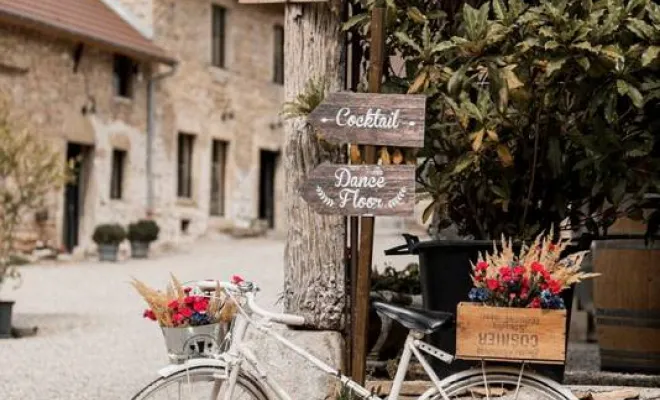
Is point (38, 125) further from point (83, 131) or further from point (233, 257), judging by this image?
point (233, 257)

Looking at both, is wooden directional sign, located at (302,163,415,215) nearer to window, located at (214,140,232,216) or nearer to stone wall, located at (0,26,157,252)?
stone wall, located at (0,26,157,252)

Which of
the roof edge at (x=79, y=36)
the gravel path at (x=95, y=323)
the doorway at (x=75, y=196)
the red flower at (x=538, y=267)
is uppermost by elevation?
the roof edge at (x=79, y=36)

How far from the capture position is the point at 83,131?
22.1 m

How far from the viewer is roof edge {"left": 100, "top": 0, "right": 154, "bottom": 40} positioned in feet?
79.0

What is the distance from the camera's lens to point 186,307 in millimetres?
4516

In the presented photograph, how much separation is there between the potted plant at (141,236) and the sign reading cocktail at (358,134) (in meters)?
17.1

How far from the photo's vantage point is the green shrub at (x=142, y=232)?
21859mm

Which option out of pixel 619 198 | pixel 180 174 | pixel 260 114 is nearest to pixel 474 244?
pixel 619 198

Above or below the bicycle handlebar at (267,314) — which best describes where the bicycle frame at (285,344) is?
below

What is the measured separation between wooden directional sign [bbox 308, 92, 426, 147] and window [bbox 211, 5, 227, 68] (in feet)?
70.6

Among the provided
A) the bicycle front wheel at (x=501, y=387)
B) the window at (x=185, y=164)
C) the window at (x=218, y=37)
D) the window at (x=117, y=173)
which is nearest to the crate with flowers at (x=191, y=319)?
the bicycle front wheel at (x=501, y=387)

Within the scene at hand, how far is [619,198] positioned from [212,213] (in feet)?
68.1

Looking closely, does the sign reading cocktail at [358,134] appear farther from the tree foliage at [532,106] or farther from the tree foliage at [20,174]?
the tree foliage at [20,174]

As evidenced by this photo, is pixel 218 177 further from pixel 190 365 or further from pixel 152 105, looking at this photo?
pixel 190 365
